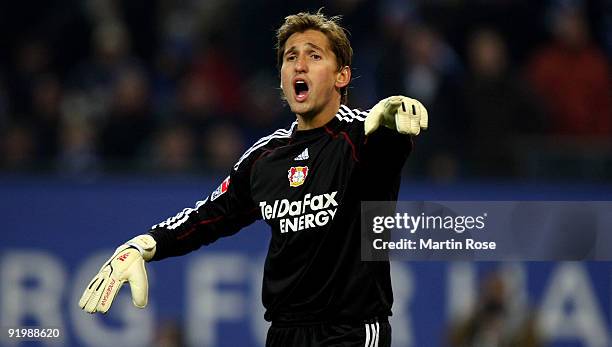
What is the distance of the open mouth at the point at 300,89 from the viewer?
16.8 ft

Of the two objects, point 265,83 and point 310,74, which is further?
point 265,83

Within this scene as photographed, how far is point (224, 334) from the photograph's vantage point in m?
8.88

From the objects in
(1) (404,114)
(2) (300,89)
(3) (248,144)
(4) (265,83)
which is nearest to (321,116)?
(2) (300,89)

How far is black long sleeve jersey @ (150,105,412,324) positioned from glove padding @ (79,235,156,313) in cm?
53

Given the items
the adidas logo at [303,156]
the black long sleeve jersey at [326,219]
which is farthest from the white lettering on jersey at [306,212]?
the adidas logo at [303,156]

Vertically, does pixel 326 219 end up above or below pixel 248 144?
below

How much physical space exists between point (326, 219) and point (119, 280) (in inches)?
36.6

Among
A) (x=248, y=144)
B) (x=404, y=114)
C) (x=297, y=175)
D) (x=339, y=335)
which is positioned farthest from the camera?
(x=248, y=144)

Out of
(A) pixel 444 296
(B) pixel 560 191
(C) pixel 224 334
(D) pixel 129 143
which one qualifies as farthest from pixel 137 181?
(B) pixel 560 191

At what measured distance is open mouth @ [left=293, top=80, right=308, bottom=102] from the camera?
5105mm

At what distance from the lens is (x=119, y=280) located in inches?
202

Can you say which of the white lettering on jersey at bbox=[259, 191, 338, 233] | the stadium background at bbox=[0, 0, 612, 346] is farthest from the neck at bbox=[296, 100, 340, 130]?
the stadium background at bbox=[0, 0, 612, 346]

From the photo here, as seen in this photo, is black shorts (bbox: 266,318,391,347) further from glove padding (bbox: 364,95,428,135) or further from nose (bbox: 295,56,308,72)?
nose (bbox: 295,56,308,72)

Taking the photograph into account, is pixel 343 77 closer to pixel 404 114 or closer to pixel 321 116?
pixel 321 116
